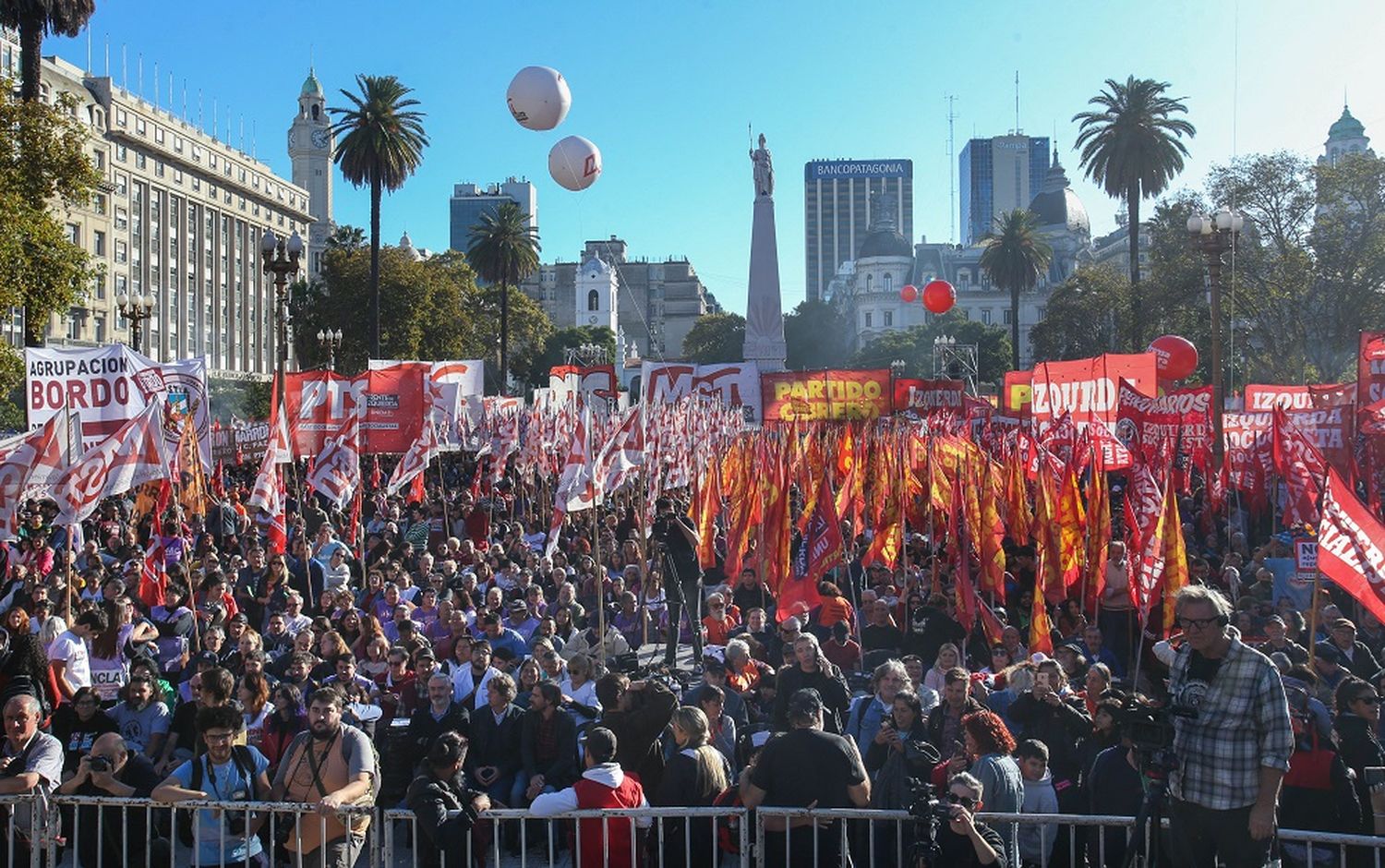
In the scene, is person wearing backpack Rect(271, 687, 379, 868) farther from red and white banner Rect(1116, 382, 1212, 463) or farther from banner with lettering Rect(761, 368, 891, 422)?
banner with lettering Rect(761, 368, 891, 422)

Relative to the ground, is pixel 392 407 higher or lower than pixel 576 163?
lower

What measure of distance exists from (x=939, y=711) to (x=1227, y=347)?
39.0 metres

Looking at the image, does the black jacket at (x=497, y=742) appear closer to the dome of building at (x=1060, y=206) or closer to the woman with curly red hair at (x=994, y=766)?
the woman with curly red hair at (x=994, y=766)

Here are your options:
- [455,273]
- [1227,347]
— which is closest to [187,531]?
[1227,347]

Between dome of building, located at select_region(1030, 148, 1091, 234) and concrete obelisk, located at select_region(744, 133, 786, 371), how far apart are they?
84634 millimetres

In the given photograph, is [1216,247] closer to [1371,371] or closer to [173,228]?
[1371,371]

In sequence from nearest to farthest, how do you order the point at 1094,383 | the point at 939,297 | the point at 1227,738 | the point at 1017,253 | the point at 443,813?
the point at 1227,738 → the point at 443,813 → the point at 1094,383 → the point at 939,297 → the point at 1017,253

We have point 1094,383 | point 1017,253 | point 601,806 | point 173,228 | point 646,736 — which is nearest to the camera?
point 601,806

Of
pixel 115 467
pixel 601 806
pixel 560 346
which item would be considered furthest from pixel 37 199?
pixel 560 346

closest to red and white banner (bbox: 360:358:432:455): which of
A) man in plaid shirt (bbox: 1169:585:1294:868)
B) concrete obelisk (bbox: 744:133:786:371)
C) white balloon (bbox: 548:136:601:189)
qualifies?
white balloon (bbox: 548:136:601:189)

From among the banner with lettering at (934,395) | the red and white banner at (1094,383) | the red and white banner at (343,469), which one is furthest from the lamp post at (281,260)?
the banner with lettering at (934,395)

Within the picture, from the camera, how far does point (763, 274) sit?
56.0m

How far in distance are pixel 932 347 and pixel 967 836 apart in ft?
304

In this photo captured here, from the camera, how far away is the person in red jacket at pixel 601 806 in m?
6.20
